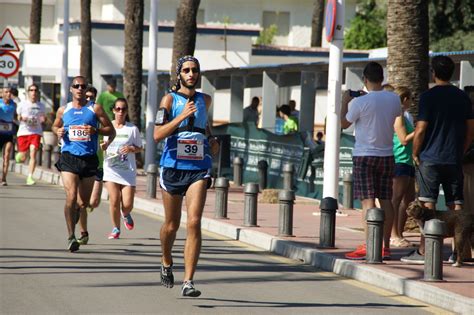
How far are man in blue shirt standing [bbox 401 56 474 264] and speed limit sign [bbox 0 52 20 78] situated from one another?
2070cm

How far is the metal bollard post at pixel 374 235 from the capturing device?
1250 centimetres

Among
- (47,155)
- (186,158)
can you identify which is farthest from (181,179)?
(47,155)

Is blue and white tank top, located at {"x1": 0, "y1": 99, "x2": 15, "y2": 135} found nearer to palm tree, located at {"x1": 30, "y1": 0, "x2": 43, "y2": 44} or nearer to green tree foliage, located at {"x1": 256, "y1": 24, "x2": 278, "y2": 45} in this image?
palm tree, located at {"x1": 30, "y1": 0, "x2": 43, "y2": 44}

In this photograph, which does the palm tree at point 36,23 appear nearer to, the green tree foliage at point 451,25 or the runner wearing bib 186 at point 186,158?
the green tree foliage at point 451,25

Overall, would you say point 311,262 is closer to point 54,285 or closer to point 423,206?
point 423,206

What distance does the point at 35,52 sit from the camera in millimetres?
42719

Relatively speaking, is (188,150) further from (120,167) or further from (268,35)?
(268,35)

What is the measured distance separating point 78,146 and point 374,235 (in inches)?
146

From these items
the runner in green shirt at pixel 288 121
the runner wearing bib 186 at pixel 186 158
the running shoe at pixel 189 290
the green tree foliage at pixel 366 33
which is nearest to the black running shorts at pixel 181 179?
the runner wearing bib 186 at pixel 186 158

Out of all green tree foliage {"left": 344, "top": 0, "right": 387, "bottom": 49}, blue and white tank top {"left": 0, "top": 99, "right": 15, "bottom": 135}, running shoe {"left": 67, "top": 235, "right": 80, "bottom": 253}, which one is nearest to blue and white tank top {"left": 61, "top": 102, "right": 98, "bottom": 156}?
running shoe {"left": 67, "top": 235, "right": 80, "bottom": 253}

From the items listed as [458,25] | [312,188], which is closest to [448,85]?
[312,188]

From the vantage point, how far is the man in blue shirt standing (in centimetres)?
1238

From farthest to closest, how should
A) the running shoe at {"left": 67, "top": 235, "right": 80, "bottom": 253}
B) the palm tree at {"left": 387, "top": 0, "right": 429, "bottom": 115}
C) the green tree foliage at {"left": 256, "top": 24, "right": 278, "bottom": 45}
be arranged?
the green tree foliage at {"left": 256, "top": 24, "right": 278, "bottom": 45} → the palm tree at {"left": 387, "top": 0, "right": 429, "bottom": 115} → the running shoe at {"left": 67, "top": 235, "right": 80, "bottom": 253}

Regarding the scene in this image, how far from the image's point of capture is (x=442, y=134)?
12.4m
